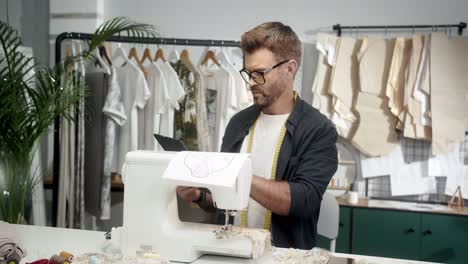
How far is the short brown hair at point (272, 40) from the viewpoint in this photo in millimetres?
1865

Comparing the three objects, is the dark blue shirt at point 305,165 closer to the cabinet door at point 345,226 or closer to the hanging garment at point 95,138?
the cabinet door at point 345,226

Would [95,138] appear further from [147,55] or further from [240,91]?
[240,91]

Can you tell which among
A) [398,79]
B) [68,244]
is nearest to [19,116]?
[68,244]

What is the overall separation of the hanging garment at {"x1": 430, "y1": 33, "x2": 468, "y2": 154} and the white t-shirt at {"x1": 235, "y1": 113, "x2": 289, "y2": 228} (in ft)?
6.77

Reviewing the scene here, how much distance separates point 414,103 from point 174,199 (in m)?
2.67

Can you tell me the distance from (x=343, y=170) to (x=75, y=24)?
101 inches

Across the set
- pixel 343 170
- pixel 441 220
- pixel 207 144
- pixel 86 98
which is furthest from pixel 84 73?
pixel 441 220

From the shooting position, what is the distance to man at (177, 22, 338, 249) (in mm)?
1826

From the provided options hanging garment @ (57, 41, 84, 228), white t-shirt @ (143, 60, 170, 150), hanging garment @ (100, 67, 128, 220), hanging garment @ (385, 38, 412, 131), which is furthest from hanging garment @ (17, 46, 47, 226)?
hanging garment @ (385, 38, 412, 131)

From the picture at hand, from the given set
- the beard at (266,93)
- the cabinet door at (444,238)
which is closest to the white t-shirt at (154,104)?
the beard at (266,93)

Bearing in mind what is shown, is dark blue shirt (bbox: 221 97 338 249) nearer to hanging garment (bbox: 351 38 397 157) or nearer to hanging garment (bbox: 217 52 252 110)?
hanging garment (bbox: 217 52 252 110)

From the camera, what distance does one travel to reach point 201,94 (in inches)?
147

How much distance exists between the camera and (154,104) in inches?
150

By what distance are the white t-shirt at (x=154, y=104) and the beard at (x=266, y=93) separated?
6.24ft
